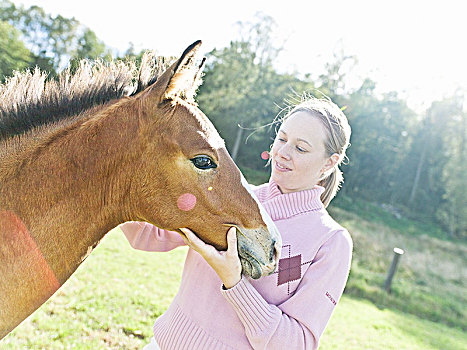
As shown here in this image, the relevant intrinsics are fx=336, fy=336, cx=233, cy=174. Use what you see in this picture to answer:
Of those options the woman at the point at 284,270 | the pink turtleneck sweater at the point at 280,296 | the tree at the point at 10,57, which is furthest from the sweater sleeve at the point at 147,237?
the tree at the point at 10,57

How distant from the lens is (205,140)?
5.95 ft

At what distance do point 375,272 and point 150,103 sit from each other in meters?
13.5

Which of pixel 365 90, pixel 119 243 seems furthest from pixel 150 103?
pixel 365 90

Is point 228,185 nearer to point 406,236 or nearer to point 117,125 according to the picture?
point 117,125

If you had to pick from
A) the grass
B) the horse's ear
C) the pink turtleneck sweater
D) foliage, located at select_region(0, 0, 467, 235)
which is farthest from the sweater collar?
foliage, located at select_region(0, 0, 467, 235)

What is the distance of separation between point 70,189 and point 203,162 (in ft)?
2.27

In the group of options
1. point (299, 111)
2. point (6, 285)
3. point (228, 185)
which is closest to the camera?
point (6, 285)

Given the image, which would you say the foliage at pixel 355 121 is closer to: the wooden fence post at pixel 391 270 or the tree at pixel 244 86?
the tree at pixel 244 86

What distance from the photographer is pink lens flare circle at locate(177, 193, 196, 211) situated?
1.81 meters

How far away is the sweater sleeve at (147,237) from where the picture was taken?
2441 millimetres

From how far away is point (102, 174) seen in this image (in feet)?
5.83

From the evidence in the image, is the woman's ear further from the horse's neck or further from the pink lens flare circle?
the horse's neck

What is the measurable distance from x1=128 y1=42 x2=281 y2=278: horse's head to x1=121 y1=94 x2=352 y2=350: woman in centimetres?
9

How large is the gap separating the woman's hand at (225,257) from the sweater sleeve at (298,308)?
55 mm
